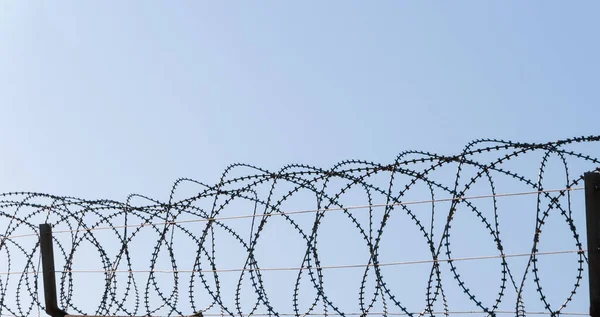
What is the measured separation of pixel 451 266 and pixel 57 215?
6.12 meters

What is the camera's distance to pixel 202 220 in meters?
11.5

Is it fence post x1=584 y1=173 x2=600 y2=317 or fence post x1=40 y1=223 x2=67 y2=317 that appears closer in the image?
fence post x1=584 y1=173 x2=600 y2=317

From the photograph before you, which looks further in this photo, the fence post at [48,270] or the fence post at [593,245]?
the fence post at [48,270]

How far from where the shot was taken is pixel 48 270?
1308 centimetres

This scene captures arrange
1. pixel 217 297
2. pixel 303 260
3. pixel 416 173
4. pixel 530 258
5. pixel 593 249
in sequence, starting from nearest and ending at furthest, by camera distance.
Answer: pixel 593 249, pixel 530 258, pixel 416 173, pixel 303 260, pixel 217 297

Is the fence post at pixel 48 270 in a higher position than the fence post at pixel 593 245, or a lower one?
higher

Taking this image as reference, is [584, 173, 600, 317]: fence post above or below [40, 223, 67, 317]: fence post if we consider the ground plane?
below

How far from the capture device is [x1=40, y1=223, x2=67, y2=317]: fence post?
12.9 meters

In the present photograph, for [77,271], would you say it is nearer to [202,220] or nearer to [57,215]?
[57,215]

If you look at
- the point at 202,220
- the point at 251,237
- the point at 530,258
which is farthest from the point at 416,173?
the point at 202,220

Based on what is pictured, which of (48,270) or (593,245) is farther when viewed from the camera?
(48,270)

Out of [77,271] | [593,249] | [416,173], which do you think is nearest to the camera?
[593,249]

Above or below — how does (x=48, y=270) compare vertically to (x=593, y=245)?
above

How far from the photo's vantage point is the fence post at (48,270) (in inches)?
507
